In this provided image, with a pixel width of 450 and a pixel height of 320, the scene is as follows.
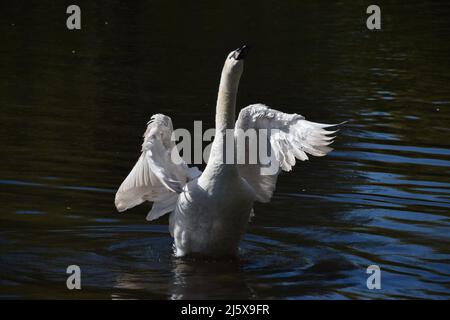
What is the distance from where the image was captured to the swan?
10.1m

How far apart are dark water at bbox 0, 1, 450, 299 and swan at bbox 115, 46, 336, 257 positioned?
14.7 inches

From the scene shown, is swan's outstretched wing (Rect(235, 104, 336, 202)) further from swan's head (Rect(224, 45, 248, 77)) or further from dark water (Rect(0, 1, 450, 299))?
dark water (Rect(0, 1, 450, 299))

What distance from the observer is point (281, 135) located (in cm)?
1048

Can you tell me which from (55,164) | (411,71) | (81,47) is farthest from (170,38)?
(55,164)

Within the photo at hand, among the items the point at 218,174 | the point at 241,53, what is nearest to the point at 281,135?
the point at 218,174

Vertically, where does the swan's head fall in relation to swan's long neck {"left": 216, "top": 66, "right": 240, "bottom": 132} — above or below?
above

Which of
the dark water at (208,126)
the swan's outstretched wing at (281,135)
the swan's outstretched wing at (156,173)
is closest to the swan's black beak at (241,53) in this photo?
the swan's outstretched wing at (281,135)

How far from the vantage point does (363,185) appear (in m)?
13.8

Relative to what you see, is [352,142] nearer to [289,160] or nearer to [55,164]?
[55,164]

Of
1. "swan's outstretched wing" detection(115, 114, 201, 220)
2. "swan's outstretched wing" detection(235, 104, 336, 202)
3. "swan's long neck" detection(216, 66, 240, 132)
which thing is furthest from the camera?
"swan's long neck" detection(216, 66, 240, 132)

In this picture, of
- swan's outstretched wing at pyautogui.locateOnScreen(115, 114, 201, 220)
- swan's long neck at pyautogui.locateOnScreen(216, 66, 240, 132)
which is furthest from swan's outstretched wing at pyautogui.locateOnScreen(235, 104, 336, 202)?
swan's outstretched wing at pyautogui.locateOnScreen(115, 114, 201, 220)

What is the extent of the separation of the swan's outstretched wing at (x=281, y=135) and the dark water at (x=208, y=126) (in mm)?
1054

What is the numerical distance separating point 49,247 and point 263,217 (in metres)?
2.88
